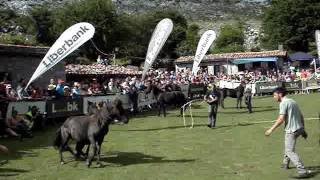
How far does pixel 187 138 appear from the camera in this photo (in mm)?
18125

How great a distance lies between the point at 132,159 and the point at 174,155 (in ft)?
3.95

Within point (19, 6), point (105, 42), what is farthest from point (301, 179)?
point (19, 6)

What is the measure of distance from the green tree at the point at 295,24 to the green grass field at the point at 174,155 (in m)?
64.3

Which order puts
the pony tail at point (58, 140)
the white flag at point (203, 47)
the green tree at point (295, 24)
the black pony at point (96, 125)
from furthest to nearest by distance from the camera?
1. the green tree at point (295, 24)
2. the white flag at point (203, 47)
3. the pony tail at point (58, 140)
4. the black pony at point (96, 125)

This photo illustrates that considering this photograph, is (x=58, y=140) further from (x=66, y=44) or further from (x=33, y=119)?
(x=66, y=44)

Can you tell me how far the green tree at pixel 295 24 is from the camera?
82938 mm

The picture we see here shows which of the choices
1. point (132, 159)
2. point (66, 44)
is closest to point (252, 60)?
point (66, 44)

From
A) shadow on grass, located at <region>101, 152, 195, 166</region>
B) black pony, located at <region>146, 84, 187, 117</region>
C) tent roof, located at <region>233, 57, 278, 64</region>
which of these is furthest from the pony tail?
tent roof, located at <region>233, 57, 278, 64</region>

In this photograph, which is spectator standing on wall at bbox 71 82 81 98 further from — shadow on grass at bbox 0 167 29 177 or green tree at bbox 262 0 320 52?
green tree at bbox 262 0 320 52

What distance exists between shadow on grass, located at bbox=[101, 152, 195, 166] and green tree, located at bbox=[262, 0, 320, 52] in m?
72.4

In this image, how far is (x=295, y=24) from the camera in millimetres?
84562

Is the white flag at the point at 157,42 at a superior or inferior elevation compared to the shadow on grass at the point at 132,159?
superior

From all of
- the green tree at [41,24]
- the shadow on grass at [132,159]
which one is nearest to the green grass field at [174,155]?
the shadow on grass at [132,159]

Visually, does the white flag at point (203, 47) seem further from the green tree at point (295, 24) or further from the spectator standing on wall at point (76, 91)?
the green tree at point (295, 24)
